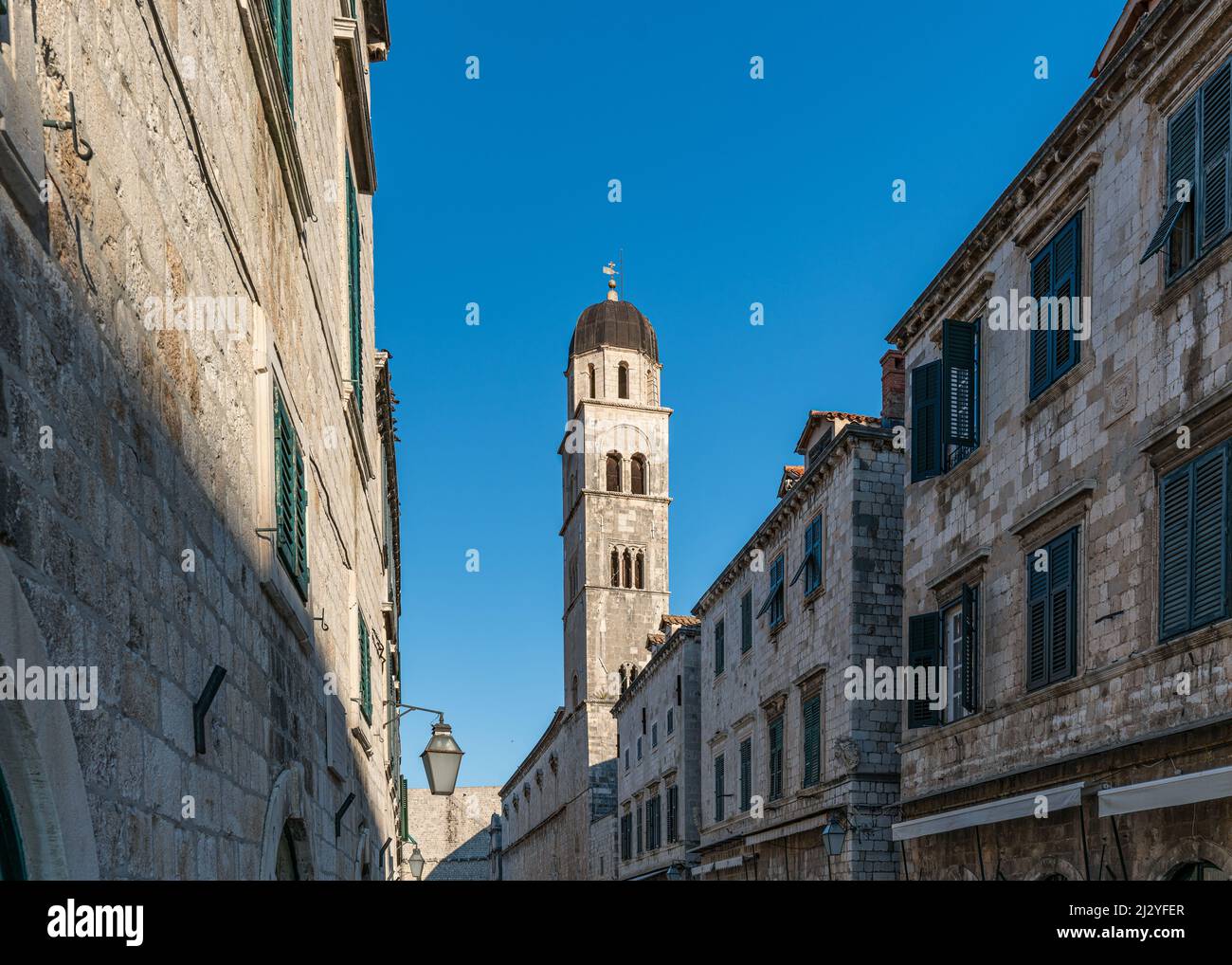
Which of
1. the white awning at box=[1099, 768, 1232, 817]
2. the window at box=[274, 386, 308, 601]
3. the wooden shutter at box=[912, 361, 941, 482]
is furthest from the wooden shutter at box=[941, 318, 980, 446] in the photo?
the window at box=[274, 386, 308, 601]

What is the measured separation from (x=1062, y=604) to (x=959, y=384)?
12.2 ft

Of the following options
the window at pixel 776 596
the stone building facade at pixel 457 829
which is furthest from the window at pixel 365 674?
the stone building facade at pixel 457 829

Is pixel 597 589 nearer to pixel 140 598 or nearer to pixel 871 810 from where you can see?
pixel 871 810

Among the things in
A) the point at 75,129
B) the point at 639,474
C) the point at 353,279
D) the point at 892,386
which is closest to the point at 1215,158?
the point at 353,279

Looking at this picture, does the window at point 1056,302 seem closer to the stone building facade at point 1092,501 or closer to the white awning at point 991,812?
the stone building facade at point 1092,501

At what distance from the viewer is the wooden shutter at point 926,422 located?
15.4m

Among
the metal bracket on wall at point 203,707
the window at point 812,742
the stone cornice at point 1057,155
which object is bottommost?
the window at point 812,742

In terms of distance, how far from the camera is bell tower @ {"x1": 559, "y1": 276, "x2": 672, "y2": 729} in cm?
5478

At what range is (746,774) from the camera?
24.1 meters

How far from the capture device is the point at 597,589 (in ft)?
181

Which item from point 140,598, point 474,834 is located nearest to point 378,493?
point 140,598

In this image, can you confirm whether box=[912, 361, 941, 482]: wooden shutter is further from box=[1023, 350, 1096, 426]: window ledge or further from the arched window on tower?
the arched window on tower

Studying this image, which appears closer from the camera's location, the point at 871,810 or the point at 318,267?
the point at 318,267
